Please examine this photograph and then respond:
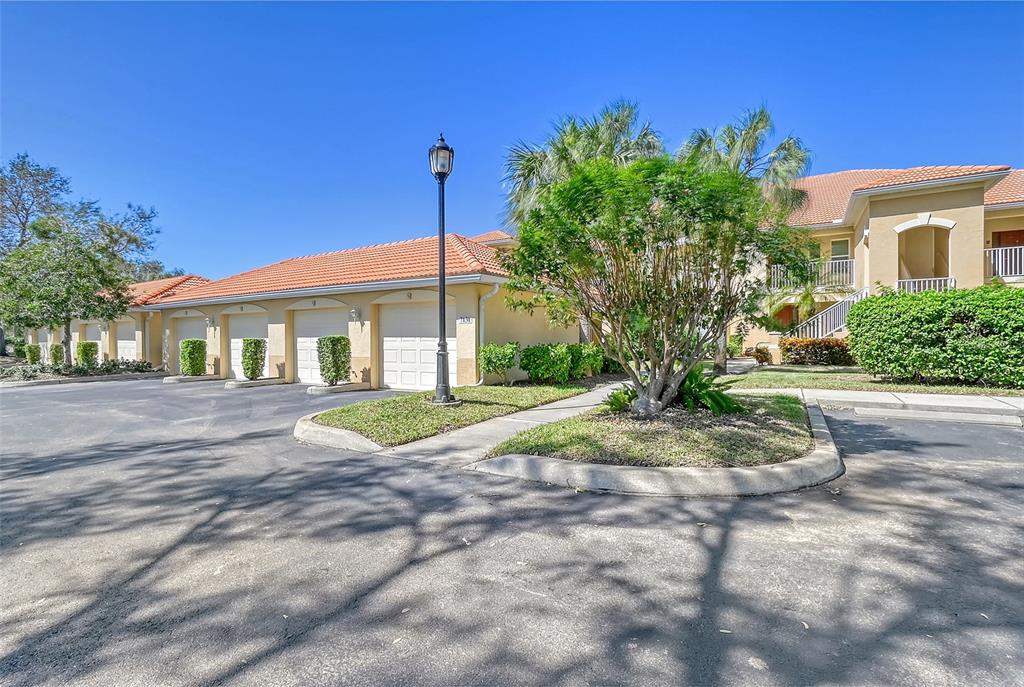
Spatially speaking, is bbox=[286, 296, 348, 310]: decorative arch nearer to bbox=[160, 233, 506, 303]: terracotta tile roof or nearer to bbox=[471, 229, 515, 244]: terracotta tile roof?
bbox=[160, 233, 506, 303]: terracotta tile roof

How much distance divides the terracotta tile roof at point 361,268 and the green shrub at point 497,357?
185 cm

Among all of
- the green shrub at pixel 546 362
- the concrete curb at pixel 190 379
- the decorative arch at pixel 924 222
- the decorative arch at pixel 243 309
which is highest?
the decorative arch at pixel 924 222

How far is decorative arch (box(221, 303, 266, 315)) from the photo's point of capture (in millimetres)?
17058

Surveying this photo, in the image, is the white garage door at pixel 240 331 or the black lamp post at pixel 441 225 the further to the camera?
the white garage door at pixel 240 331

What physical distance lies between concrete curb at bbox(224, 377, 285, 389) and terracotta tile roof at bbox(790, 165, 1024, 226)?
15233 mm

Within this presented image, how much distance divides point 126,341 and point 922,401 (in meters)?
28.9

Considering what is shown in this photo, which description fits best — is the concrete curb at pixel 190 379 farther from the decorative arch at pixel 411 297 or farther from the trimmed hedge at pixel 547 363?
the trimmed hedge at pixel 547 363

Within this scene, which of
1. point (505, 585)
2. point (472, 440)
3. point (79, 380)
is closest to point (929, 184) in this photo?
point (472, 440)

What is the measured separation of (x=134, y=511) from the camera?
14.4 ft

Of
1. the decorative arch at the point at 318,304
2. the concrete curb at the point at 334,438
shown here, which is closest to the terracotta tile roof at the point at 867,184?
the concrete curb at the point at 334,438

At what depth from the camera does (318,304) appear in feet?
50.5

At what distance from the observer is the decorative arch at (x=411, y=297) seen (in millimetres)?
13117

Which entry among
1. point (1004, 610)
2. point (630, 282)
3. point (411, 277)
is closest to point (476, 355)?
point (411, 277)

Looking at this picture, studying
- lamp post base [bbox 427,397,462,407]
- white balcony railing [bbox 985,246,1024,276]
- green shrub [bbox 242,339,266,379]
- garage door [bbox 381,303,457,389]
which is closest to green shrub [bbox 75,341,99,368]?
green shrub [bbox 242,339,266,379]
